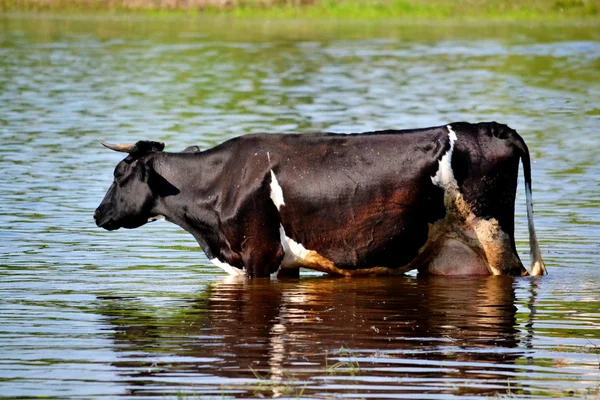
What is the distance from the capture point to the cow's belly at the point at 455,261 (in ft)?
38.2

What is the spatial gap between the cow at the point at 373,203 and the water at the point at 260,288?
0.81ft

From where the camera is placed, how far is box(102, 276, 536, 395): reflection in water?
8.11 m

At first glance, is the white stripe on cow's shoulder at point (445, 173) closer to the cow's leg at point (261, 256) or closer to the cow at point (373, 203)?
the cow at point (373, 203)

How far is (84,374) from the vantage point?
27.0 ft

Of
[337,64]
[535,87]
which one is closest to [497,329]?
[535,87]

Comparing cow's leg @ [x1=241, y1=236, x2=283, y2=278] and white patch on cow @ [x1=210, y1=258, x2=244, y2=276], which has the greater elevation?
cow's leg @ [x1=241, y1=236, x2=283, y2=278]

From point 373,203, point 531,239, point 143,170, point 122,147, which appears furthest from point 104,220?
point 531,239

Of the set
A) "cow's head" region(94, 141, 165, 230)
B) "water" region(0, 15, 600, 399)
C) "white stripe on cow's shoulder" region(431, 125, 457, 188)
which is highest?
"white stripe on cow's shoulder" region(431, 125, 457, 188)

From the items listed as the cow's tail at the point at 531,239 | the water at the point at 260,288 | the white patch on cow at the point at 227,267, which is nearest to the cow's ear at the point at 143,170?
the water at the point at 260,288

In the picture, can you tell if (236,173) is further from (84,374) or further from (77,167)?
(77,167)

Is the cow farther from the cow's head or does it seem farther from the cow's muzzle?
the cow's muzzle

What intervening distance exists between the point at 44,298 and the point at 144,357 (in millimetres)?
2452

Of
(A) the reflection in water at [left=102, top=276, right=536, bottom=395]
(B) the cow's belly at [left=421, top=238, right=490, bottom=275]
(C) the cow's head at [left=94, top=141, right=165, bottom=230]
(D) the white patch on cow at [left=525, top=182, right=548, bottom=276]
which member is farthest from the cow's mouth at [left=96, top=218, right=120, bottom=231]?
(D) the white patch on cow at [left=525, top=182, right=548, bottom=276]

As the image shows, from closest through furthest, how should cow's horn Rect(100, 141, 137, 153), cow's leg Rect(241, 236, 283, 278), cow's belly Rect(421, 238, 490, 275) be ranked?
cow's leg Rect(241, 236, 283, 278) < cow's belly Rect(421, 238, 490, 275) < cow's horn Rect(100, 141, 137, 153)
